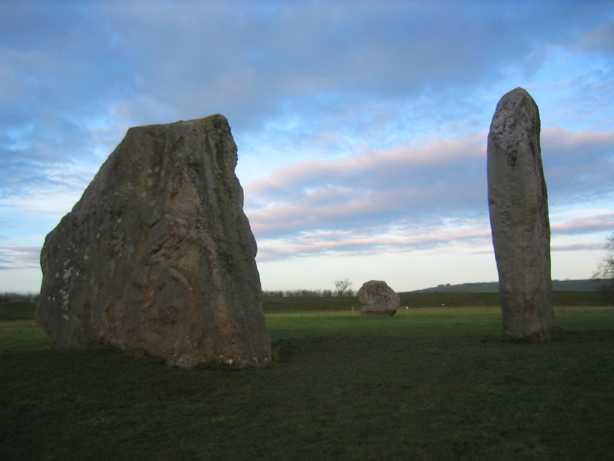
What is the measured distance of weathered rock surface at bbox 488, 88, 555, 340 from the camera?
36.9 feet

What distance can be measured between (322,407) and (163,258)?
4001 millimetres

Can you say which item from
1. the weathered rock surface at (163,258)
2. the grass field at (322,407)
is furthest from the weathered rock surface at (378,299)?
the weathered rock surface at (163,258)

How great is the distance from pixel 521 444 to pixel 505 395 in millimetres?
1491

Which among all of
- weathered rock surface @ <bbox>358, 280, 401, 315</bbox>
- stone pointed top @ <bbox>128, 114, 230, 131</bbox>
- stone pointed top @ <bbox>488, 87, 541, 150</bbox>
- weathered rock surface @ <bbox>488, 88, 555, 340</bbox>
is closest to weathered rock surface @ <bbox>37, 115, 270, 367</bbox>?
stone pointed top @ <bbox>128, 114, 230, 131</bbox>

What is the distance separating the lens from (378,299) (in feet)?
95.1

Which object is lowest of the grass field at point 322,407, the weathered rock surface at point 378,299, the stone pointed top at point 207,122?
the grass field at point 322,407

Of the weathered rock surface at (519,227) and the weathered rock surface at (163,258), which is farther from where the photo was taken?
the weathered rock surface at (519,227)

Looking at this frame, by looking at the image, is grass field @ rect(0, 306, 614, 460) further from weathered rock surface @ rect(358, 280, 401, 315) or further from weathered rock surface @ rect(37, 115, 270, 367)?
weathered rock surface @ rect(358, 280, 401, 315)

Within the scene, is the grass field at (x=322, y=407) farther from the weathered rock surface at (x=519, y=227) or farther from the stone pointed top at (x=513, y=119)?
the stone pointed top at (x=513, y=119)

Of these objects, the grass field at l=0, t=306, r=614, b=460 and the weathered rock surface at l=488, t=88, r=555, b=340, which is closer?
the grass field at l=0, t=306, r=614, b=460

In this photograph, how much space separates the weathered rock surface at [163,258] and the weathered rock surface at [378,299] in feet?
62.9

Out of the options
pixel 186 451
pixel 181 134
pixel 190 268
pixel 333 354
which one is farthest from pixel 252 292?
pixel 186 451

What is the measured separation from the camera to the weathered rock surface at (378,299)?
2883 centimetres

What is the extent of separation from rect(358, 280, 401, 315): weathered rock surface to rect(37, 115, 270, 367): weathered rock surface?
19179 mm
